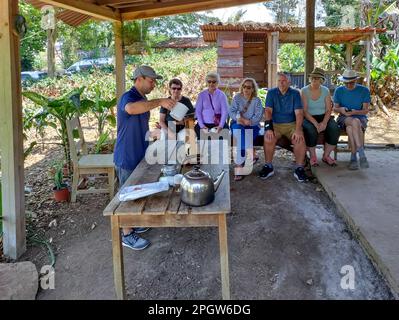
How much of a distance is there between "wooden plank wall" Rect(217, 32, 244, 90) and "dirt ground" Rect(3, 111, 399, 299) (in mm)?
5080

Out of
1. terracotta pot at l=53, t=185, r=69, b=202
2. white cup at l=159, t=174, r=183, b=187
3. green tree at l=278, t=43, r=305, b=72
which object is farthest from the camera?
green tree at l=278, t=43, r=305, b=72

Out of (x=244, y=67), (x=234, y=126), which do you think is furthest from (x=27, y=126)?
(x=244, y=67)

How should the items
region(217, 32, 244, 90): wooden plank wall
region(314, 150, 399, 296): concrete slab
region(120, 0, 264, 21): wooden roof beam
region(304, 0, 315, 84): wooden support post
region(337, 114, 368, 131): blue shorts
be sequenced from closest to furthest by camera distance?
region(314, 150, 399, 296): concrete slab, region(337, 114, 368, 131): blue shorts, region(120, 0, 264, 21): wooden roof beam, region(304, 0, 315, 84): wooden support post, region(217, 32, 244, 90): wooden plank wall

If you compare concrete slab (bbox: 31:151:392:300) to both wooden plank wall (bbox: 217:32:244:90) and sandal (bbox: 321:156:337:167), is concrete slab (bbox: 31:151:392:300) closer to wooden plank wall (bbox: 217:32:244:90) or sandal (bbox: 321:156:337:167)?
sandal (bbox: 321:156:337:167)

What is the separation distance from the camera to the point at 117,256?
2424 millimetres

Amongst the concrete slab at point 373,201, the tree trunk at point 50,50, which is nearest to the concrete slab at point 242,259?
the concrete slab at point 373,201

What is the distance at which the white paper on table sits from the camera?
7.67 feet

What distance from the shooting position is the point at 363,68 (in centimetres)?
1127

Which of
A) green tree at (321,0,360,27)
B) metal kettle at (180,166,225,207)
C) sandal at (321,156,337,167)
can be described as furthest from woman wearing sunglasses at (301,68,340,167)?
green tree at (321,0,360,27)

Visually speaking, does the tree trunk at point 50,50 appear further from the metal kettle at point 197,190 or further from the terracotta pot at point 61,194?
the metal kettle at point 197,190

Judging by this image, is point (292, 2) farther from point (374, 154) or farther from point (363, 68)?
point (374, 154)

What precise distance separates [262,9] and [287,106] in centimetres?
3010

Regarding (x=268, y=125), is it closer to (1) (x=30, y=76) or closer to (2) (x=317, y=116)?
(2) (x=317, y=116)

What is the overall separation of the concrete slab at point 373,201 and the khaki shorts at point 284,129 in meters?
0.58
